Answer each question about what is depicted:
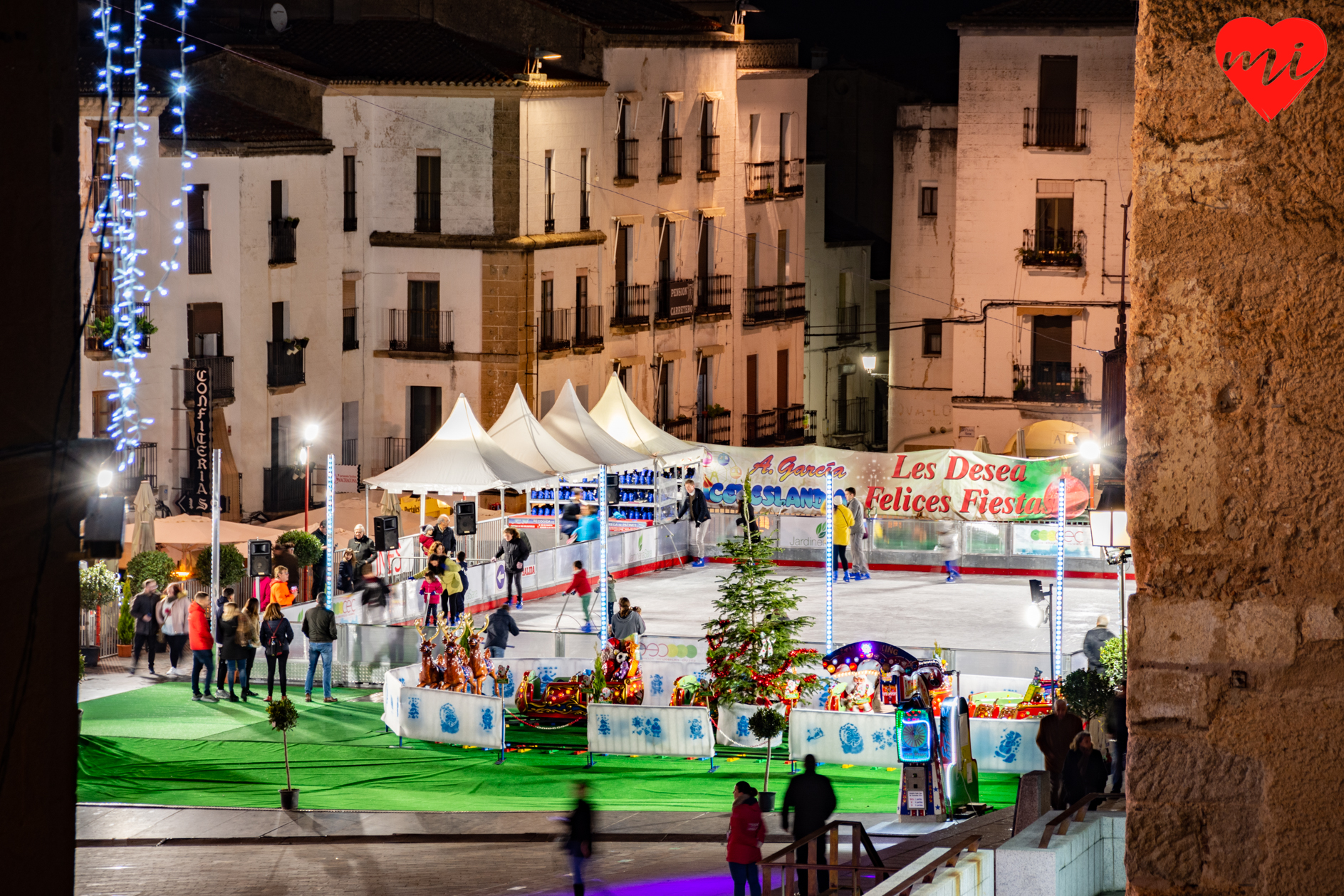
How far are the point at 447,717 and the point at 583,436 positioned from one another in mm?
15066

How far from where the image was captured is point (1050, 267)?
4984 centimetres


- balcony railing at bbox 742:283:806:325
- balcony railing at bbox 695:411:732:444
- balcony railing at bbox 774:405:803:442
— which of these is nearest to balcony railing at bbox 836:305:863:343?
balcony railing at bbox 742:283:806:325

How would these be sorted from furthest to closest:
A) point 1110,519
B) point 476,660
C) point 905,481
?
point 905,481
point 476,660
point 1110,519

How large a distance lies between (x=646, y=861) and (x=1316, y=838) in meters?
14.3

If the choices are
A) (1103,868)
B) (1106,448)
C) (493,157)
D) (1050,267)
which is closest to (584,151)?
(493,157)

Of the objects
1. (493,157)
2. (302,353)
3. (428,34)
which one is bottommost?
(302,353)

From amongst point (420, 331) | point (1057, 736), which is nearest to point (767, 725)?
point (1057, 736)

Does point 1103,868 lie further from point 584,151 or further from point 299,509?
point 584,151

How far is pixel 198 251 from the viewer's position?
4262 centimetres

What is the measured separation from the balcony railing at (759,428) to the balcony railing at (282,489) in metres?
14.4

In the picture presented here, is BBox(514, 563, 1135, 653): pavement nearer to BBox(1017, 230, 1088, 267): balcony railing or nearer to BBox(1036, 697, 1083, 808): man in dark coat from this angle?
BBox(1036, 697, 1083, 808): man in dark coat

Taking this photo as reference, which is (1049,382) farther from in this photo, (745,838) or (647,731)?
(745,838)

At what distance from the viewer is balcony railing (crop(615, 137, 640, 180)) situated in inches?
1987

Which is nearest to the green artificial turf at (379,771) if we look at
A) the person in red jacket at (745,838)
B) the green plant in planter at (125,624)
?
the green plant in planter at (125,624)
